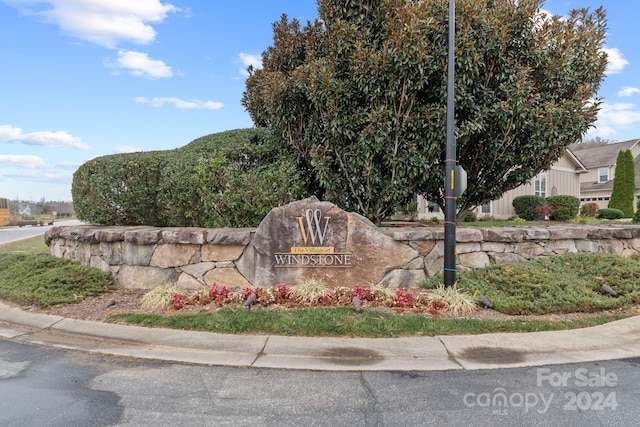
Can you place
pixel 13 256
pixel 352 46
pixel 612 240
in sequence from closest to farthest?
pixel 352 46
pixel 612 240
pixel 13 256

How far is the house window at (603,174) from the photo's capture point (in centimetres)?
3266

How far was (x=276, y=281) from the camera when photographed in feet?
20.8

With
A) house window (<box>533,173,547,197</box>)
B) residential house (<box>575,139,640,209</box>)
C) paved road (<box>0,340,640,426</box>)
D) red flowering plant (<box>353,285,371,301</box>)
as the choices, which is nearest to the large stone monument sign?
red flowering plant (<box>353,285,371,301</box>)

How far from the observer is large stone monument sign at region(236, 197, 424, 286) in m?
6.32

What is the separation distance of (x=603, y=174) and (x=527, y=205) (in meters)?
19.7

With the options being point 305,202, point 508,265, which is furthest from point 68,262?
point 508,265

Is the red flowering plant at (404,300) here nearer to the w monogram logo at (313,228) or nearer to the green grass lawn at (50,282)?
the w monogram logo at (313,228)

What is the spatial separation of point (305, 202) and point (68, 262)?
4788mm

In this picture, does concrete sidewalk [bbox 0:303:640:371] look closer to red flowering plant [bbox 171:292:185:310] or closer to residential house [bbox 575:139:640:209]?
red flowering plant [bbox 171:292:185:310]

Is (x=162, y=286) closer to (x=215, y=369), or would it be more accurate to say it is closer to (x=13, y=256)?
(x=215, y=369)

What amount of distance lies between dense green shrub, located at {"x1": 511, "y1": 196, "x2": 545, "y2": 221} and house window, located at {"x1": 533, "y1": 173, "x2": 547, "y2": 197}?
3.03 m

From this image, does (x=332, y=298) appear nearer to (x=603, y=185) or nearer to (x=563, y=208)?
(x=563, y=208)

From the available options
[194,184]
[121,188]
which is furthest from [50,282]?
[194,184]

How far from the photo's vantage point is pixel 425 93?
725 centimetres
